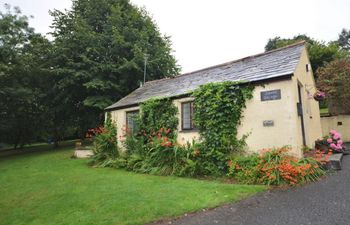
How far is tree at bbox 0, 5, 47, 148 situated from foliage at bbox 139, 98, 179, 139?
10381mm

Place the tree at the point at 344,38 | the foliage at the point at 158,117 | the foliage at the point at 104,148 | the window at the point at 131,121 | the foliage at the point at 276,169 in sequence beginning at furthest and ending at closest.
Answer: the tree at the point at 344,38
the window at the point at 131,121
the foliage at the point at 104,148
the foliage at the point at 158,117
the foliage at the point at 276,169

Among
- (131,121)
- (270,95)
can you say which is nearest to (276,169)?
(270,95)

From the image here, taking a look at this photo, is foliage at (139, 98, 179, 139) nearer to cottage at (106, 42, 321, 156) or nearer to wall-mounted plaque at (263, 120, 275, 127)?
cottage at (106, 42, 321, 156)

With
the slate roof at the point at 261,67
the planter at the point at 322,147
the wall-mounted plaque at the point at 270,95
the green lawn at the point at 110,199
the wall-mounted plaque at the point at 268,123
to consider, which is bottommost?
the green lawn at the point at 110,199

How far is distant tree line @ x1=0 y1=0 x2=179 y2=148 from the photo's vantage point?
16359 millimetres

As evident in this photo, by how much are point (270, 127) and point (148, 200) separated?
464 cm

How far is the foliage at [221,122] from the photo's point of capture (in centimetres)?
735

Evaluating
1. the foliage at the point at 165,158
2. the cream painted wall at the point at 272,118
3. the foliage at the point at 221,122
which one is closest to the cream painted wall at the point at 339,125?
the cream painted wall at the point at 272,118

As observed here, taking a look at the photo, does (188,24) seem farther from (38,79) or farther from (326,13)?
(38,79)

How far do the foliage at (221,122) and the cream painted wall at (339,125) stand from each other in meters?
10.3

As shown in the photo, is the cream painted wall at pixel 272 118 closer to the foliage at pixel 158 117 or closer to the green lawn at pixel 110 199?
the green lawn at pixel 110 199

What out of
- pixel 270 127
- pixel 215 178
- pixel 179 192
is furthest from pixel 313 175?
pixel 179 192

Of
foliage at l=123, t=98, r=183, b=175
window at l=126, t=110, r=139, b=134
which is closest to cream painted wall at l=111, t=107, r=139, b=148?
window at l=126, t=110, r=139, b=134

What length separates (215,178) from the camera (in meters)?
6.81
